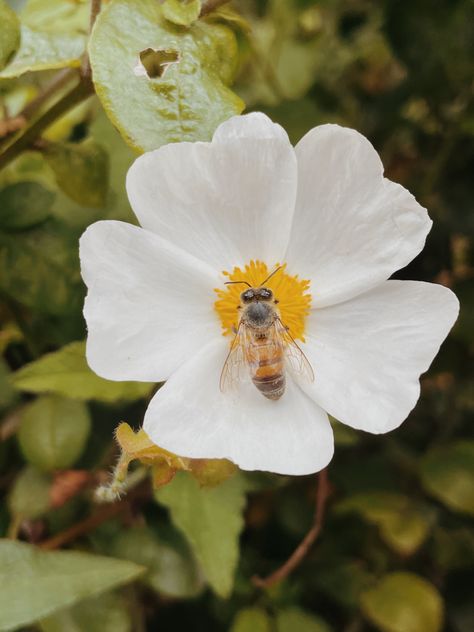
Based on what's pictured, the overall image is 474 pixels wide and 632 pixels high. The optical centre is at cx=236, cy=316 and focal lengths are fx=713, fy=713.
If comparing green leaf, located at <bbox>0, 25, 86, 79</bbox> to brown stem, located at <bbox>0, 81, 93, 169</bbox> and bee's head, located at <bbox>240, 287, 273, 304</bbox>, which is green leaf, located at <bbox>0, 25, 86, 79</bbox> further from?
bee's head, located at <bbox>240, 287, 273, 304</bbox>

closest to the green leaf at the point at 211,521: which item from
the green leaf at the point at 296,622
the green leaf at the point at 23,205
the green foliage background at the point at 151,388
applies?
the green foliage background at the point at 151,388

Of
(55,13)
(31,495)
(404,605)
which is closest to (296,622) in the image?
(404,605)

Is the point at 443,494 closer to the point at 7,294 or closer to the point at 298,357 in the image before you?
the point at 298,357

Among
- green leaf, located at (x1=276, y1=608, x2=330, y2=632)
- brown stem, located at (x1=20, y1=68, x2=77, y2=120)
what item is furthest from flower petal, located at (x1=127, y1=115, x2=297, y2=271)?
green leaf, located at (x1=276, y1=608, x2=330, y2=632)

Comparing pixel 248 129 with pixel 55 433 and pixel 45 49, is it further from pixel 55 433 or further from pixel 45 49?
pixel 55 433

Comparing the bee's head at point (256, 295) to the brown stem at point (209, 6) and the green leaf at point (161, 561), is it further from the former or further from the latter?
the green leaf at point (161, 561)

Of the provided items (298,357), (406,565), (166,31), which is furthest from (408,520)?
(166,31)
